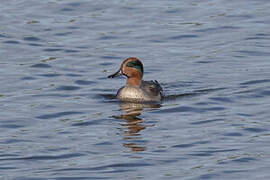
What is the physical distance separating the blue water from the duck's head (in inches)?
24.5

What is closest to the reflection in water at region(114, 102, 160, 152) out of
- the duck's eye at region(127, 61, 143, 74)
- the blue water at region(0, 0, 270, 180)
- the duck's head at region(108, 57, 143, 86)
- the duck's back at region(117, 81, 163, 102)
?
the blue water at region(0, 0, 270, 180)

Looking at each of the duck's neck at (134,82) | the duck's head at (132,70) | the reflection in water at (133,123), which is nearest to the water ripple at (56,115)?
the reflection in water at (133,123)

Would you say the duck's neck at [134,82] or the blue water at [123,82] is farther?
the duck's neck at [134,82]

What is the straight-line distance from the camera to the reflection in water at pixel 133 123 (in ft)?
50.1

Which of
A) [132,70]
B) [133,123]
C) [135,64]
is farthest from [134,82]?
[133,123]

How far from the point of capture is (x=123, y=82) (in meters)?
22.1

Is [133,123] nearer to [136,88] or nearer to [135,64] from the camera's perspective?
[136,88]

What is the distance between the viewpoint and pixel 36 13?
2872 centimetres

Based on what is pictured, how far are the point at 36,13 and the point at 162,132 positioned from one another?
13615 mm

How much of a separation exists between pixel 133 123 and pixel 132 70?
311 centimetres

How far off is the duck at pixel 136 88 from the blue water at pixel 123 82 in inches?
14.3

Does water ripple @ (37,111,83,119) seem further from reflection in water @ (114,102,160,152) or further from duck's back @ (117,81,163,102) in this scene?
duck's back @ (117,81,163,102)

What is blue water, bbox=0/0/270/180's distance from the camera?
549 inches

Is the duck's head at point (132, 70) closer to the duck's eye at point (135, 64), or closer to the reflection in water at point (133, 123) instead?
the duck's eye at point (135, 64)
